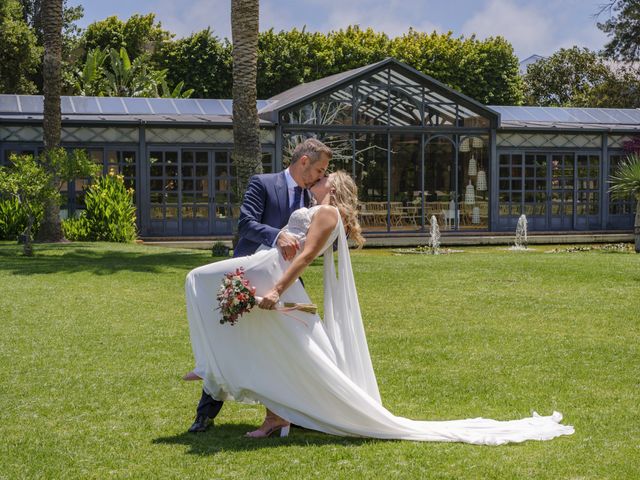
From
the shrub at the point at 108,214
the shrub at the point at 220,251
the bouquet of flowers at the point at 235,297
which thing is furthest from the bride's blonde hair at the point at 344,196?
the shrub at the point at 108,214

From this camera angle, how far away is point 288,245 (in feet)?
18.5

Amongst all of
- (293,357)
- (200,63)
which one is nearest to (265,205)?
(293,357)

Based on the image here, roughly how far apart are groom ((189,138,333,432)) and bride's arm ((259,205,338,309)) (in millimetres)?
117

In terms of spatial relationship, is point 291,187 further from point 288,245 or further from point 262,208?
point 288,245

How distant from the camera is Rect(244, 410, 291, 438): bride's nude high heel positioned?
19.3 feet

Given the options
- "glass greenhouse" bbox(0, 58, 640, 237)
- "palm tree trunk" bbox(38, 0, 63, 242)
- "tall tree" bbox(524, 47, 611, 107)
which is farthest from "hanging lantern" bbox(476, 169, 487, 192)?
"tall tree" bbox(524, 47, 611, 107)

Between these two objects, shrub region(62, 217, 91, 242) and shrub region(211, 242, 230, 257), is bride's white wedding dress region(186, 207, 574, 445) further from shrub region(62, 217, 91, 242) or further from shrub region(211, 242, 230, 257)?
shrub region(62, 217, 91, 242)

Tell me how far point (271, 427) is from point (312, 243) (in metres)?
1.20

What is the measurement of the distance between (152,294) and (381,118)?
1446 centimetres

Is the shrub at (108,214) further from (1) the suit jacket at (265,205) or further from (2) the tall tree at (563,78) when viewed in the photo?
(2) the tall tree at (563,78)

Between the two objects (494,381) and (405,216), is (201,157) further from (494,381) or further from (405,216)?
(494,381)

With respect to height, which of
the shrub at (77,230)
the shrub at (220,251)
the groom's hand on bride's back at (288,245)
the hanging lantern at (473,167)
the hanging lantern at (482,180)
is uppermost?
the hanging lantern at (473,167)

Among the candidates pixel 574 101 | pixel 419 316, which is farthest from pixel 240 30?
pixel 574 101

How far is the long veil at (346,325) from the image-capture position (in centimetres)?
577
